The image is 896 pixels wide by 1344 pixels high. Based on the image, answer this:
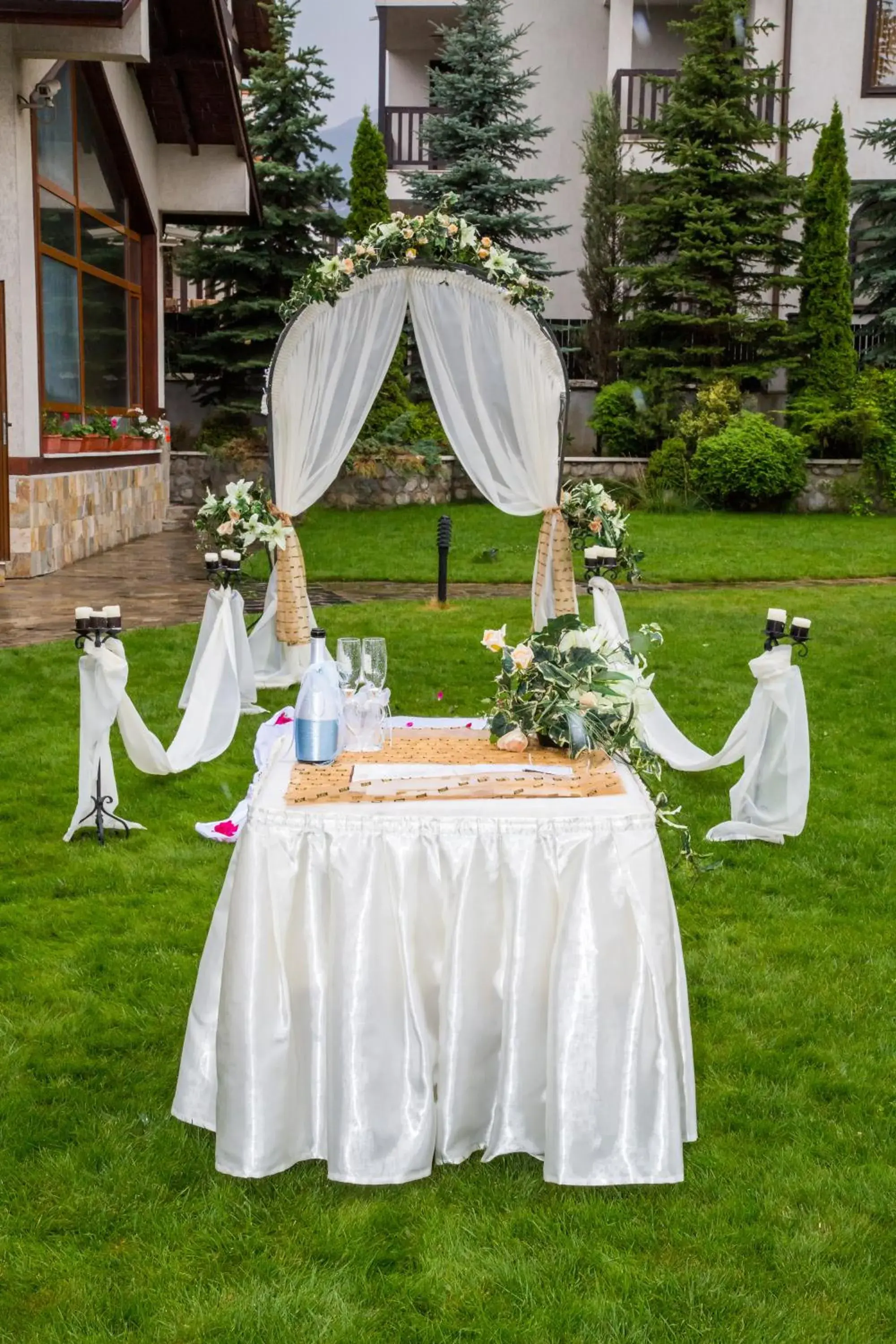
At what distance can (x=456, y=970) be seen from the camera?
10.8 ft

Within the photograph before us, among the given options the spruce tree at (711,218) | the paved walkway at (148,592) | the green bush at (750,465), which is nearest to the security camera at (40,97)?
the paved walkway at (148,592)

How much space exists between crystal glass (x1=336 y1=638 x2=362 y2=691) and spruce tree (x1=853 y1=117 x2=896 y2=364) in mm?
17882

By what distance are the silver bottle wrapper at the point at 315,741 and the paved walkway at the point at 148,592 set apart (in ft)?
21.9

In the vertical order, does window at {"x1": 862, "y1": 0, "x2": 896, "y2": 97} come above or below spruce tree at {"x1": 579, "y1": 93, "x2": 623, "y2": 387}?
above

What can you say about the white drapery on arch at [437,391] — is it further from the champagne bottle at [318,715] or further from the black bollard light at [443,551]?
the champagne bottle at [318,715]

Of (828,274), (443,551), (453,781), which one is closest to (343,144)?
(828,274)

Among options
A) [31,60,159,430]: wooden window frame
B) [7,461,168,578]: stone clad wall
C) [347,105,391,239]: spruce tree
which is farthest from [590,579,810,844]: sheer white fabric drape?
[347,105,391,239]: spruce tree

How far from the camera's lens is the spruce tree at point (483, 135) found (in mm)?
20562

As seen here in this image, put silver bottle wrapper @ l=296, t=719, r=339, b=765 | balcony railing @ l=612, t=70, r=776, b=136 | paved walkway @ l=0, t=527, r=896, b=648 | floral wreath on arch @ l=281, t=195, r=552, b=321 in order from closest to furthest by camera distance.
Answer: silver bottle wrapper @ l=296, t=719, r=339, b=765
floral wreath on arch @ l=281, t=195, r=552, b=321
paved walkway @ l=0, t=527, r=896, b=648
balcony railing @ l=612, t=70, r=776, b=136

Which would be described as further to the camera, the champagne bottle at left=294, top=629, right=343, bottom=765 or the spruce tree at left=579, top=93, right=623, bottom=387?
the spruce tree at left=579, top=93, right=623, bottom=387

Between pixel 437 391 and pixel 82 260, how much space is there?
745 cm

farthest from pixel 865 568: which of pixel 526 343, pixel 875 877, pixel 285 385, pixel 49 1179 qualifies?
pixel 49 1179

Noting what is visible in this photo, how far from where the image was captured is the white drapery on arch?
896 cm

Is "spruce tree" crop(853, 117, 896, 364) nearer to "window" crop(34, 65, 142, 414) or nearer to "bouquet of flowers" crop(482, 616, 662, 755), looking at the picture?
"window" crop(34, 65, 142, 414)
